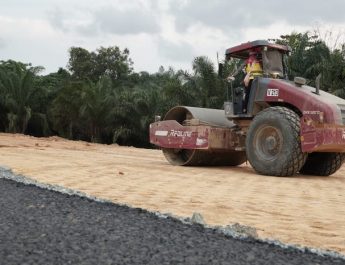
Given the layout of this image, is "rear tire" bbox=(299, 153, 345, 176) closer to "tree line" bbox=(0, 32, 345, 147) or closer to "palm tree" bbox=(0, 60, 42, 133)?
"tree line" bbox=(0, 32, 345, 147)

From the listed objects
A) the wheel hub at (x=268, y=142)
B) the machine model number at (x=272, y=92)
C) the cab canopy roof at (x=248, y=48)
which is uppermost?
the cab canopy roof at (x=248, y=48)

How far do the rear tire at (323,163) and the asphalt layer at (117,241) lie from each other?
6.44 m

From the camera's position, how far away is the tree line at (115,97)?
23859 millimetres

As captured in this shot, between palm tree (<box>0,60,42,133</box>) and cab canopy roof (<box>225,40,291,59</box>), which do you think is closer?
cab canopy roof (<box>225,40,291,59</box>)

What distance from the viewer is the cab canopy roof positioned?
33.4 feet

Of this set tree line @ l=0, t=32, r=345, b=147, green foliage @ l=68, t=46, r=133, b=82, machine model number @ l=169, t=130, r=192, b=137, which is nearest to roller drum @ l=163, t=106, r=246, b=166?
machine model number @ l=169, t=130, r=192, b=137

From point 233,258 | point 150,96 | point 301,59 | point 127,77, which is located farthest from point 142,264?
point 127,77

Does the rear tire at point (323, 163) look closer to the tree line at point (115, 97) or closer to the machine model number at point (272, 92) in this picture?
the machine model number at point (272, 92)

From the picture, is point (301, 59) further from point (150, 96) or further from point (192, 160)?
point (192, 160)

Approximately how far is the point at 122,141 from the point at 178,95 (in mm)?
5684

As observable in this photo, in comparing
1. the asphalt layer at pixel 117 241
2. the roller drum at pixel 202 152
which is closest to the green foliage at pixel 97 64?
the roller drum at pixel 202 152

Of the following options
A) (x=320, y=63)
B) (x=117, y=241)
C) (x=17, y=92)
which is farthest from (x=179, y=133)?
(x=17, y=92)

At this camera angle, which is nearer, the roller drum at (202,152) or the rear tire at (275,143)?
the rear tire at (275,143)

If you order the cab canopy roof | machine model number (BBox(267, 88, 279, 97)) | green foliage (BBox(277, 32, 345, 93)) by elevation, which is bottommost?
machine model number (BBox(267, 88, 279, 97))
